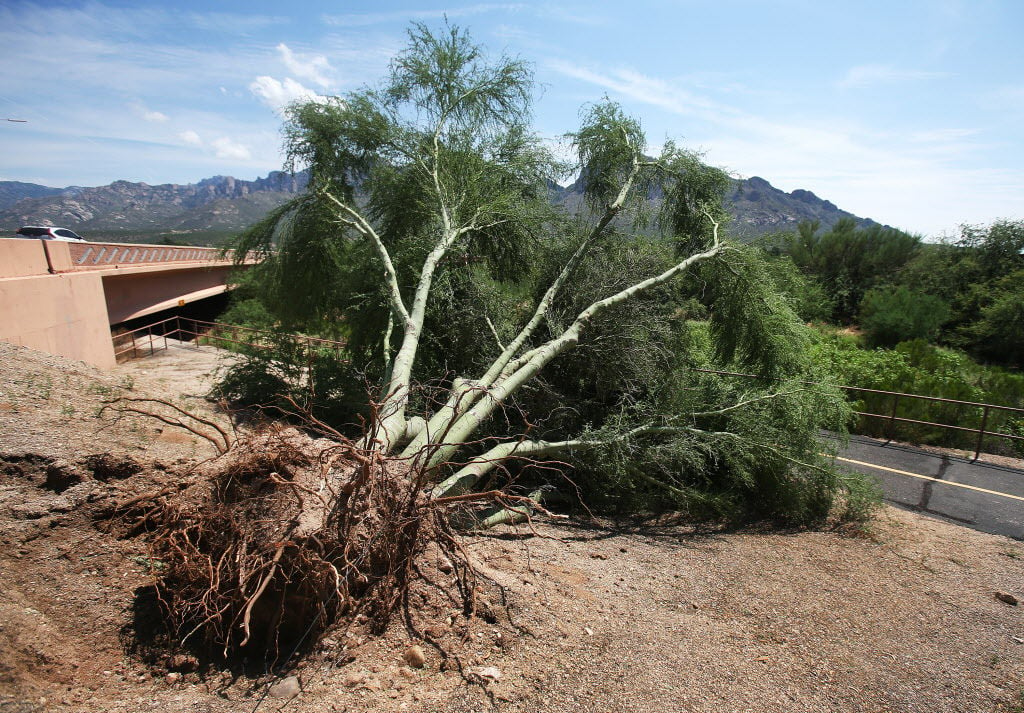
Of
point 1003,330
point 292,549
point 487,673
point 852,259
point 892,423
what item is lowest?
point 892,423

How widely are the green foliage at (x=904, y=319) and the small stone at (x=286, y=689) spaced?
30.8 meters

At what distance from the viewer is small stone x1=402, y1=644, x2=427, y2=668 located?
12.1 ft

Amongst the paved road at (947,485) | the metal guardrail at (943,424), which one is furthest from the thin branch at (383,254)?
the paved road at (947,485)

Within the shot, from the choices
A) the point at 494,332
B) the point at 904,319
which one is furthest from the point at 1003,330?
the point at 494,332

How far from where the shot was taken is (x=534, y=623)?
4.22 metres

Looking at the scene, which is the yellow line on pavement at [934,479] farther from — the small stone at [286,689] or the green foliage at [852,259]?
the green foliage at [852,259]

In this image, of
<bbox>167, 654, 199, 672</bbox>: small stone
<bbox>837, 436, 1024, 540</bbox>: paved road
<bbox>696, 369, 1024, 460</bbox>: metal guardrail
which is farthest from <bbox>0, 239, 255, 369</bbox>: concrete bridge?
<bbox>837, 436, 1024, 540</bbox>: paved road

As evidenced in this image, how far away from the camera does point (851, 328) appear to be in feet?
106

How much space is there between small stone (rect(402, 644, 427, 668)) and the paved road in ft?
29.0

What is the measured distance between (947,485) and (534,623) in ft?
31.3

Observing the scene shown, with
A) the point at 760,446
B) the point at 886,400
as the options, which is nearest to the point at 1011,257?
the point at 886,400

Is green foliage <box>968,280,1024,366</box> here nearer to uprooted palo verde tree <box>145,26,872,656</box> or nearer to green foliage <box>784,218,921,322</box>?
green foliage <box>784,218,921,322</box>

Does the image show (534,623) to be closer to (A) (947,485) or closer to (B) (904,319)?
(A) (947,485)

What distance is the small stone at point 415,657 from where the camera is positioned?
370 centimetres
